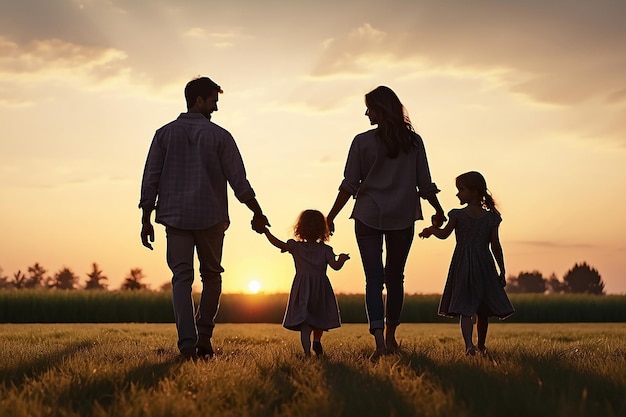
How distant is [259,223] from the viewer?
7715 millimetres

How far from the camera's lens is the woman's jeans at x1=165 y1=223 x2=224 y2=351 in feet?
23.7

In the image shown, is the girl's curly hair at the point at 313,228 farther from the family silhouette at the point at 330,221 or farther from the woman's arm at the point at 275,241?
the woman's arm at the point at 275,241

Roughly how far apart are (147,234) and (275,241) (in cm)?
131

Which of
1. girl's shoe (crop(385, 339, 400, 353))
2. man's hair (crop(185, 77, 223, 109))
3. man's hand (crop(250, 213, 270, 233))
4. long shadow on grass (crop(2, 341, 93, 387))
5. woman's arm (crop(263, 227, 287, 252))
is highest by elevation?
man's hair (crop(185, 77, 223, 109))

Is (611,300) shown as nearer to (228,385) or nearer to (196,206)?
(196,206)

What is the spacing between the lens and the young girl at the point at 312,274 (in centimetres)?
786

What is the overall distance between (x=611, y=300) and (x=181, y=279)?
2492cm

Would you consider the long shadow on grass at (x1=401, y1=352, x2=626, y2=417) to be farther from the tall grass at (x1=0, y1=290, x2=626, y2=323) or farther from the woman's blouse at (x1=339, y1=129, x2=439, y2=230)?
the tall grass at (x1=0, y1=290, x2=626, y2=323)

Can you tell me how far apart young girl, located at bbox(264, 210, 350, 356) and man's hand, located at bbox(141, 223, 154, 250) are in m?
1.18

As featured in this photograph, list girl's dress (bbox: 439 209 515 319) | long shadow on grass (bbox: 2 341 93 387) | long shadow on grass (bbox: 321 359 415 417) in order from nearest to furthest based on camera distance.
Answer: long shadow on grass (bbox: 321 359 415 417)
long shadow on grass (bbox: 2 341 93 387)
girl's dress (bbox: 439 209 515 319)

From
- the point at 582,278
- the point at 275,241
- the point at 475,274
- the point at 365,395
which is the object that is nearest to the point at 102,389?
the point at 365,395

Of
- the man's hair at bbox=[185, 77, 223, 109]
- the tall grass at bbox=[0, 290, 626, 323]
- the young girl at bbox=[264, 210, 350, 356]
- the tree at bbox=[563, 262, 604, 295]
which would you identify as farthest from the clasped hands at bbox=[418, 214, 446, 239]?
the tree at bbox=[563, 262, 604, 295]

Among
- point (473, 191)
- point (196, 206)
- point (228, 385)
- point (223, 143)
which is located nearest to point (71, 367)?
point (228, 385)

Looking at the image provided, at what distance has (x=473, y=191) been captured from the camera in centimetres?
791
